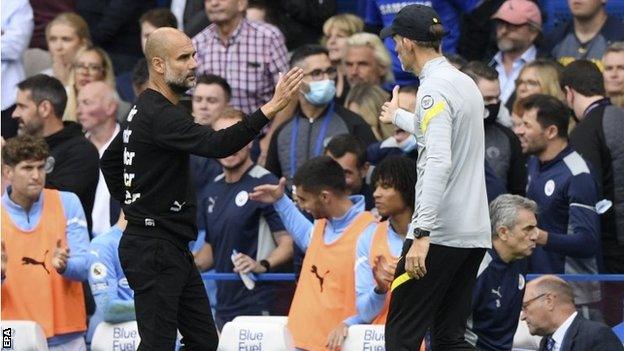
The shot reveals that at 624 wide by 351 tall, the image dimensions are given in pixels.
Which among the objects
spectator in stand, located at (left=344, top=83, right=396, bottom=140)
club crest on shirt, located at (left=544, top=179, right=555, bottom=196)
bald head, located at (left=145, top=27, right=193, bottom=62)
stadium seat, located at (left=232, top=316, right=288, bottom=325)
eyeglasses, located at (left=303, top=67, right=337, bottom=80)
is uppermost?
bald head, located at (left=145, top=27, right=193, bottom=62)

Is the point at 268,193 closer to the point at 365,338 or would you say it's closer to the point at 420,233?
the point at 365,338

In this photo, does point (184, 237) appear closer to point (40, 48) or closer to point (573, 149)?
point (573, 149)

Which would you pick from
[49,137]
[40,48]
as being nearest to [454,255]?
[49,137]

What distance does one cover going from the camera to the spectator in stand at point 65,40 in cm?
1339

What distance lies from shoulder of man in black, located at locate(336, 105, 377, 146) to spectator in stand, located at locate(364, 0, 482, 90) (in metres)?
1.13

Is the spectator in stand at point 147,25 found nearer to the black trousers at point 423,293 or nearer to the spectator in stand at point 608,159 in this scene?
the spectator in stand at point 608,159

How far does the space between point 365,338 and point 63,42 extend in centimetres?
547

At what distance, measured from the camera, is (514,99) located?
11.8 metres

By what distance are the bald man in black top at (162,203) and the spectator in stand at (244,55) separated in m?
4.32

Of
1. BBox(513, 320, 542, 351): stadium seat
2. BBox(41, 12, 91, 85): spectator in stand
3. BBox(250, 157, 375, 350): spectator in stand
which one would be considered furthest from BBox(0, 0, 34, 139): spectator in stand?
BBox(513, 320, 542, 351): stadium seat

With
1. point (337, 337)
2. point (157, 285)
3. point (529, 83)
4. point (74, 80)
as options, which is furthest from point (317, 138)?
point (157, 285)

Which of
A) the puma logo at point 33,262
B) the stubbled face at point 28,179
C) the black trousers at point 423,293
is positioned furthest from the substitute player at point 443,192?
the stubbled face at point 28,179

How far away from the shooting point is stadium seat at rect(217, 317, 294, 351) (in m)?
9.32

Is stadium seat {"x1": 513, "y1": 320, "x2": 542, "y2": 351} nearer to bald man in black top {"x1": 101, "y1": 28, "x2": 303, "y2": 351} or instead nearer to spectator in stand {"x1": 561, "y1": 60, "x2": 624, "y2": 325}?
spectator in stand {"x1": 561, "y1": 60, "x2": 624, "y2": 325}
